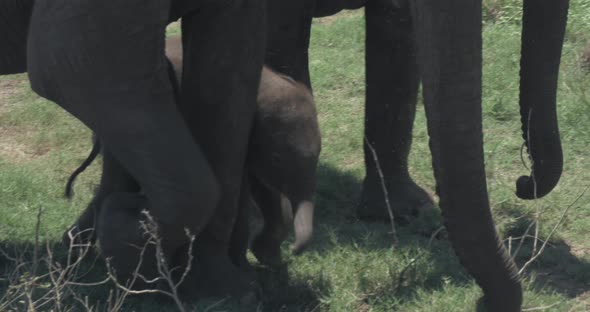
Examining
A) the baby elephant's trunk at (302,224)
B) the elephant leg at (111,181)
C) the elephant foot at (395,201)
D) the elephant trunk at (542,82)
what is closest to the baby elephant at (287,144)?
the baby elephant's trunk at (302,224)

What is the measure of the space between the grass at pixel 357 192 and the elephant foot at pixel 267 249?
0.07 m

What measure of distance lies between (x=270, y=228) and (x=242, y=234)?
0.40 feet

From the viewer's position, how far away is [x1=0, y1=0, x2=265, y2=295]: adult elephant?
3.84m

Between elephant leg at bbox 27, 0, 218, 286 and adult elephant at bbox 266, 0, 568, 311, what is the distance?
2.86ft

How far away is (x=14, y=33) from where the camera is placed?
4.36 meters

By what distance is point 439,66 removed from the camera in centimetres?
352

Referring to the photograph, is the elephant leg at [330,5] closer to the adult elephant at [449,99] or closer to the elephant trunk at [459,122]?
the adult elephant at [449,99]

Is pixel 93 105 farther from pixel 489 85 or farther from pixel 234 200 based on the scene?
pixel 489 85

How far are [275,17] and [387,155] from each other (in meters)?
1.02

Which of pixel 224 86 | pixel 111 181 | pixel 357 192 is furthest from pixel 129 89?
pixel 357 192

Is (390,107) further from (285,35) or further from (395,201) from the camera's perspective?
(285,35)

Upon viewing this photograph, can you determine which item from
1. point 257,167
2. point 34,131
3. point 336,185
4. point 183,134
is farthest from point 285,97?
point 34,131

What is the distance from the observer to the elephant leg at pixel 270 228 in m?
4.72

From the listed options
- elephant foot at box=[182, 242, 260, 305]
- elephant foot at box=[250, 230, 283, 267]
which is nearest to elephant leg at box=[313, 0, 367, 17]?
elephant foot at box=[250, 230, 283, 267]
